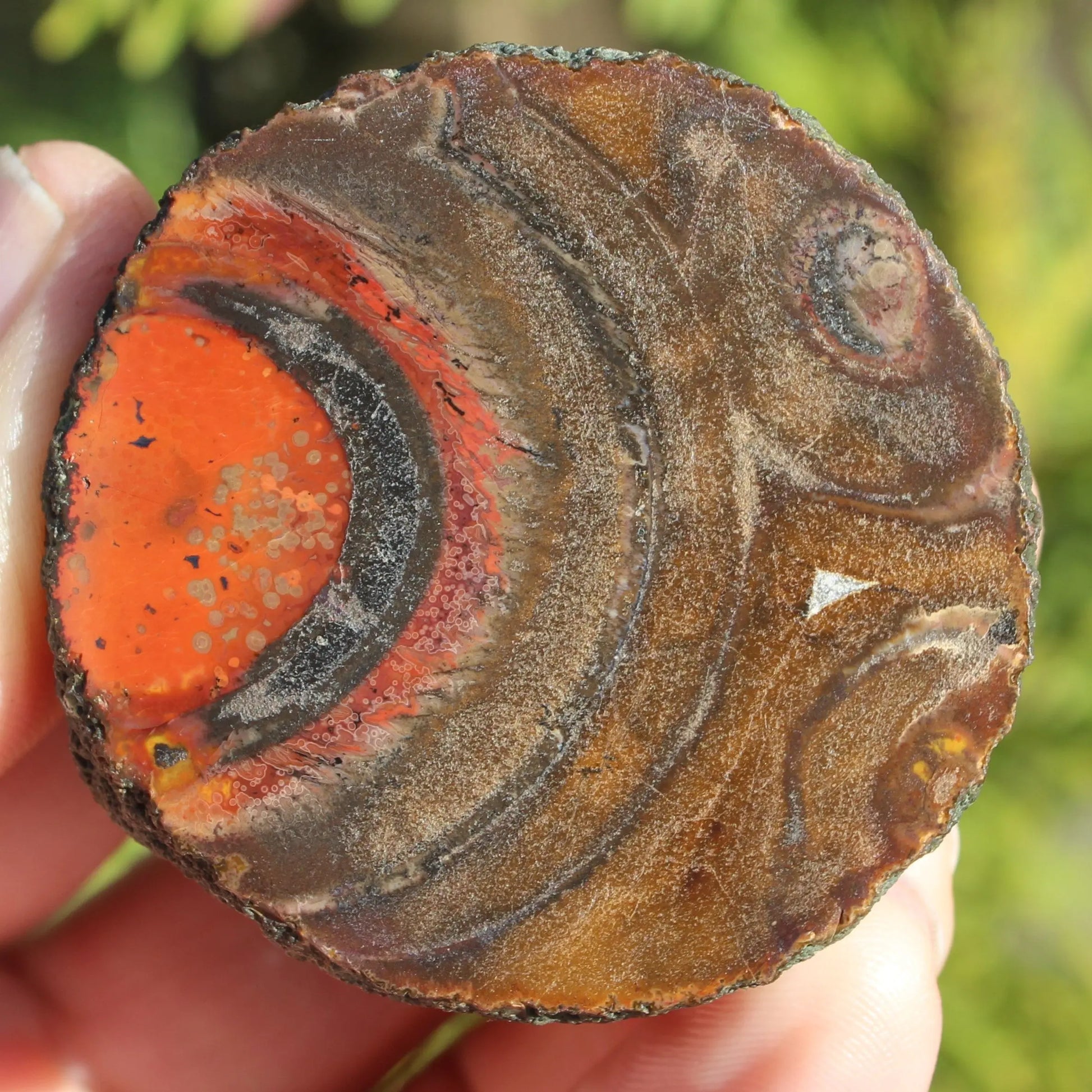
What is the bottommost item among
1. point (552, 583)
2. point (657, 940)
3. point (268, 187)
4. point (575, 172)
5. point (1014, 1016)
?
point (1014, 1016)

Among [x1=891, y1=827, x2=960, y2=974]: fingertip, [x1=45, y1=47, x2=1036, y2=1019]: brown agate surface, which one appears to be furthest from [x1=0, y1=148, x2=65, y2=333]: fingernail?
[x1=891, y1=827, x2=960, y2=974]: fingertip

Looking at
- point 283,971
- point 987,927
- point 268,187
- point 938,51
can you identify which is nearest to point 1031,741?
point 987,927

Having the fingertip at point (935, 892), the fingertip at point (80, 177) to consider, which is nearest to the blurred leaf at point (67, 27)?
the fingertip at point (80, 177)

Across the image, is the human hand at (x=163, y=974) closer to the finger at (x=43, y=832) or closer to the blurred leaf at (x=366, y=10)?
the finger at (x=43, y=832)

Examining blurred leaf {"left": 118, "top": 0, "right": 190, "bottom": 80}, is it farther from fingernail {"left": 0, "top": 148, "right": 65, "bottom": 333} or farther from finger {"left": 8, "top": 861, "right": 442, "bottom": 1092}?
finger {"left": 8, "top": 861, "right": 442, "bottom": 1092}

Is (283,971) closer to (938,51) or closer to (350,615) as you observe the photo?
(350,615)

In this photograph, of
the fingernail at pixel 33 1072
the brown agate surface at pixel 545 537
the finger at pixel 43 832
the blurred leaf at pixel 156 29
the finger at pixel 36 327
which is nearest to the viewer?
the brown agate surface at pixel 545 537

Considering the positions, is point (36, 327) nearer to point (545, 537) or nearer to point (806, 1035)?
point (545, 537)
